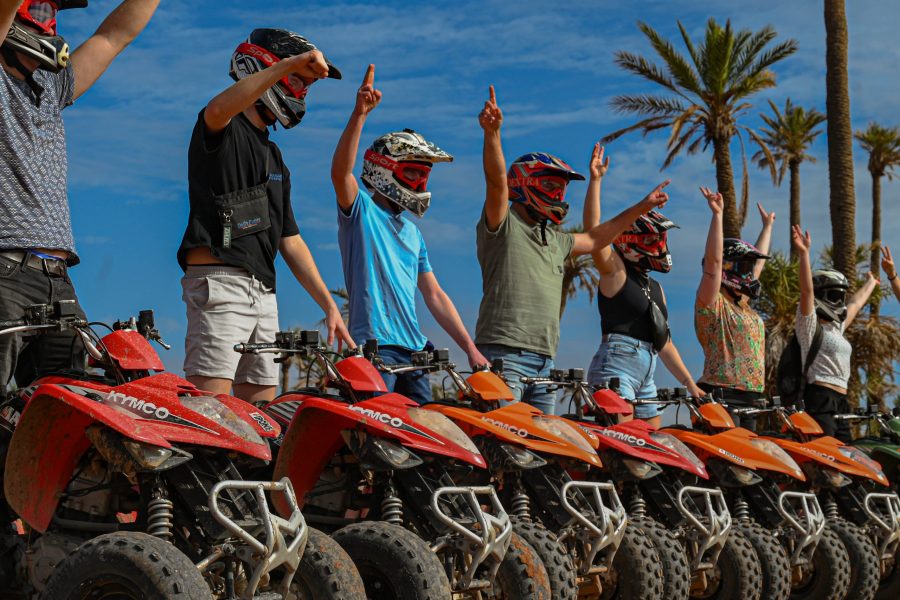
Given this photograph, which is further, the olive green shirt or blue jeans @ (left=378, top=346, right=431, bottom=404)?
the olive green shirt

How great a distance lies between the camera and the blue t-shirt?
→ 7035 millimetres

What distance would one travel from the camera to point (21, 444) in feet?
15.6

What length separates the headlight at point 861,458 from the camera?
31.5ft

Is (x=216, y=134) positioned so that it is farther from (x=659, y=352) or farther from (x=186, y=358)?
(x=659, y=352)

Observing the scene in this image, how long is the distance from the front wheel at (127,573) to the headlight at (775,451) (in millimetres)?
5229

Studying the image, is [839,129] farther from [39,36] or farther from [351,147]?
[39,36]

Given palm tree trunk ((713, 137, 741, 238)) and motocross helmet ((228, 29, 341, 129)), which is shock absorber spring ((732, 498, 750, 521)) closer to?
motocross helmet ((228, 29, 341, 129))

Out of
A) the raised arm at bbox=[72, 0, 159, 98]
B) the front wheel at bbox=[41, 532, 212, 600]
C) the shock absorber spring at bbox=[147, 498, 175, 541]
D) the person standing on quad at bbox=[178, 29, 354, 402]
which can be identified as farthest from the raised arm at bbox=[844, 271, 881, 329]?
the front wheel at bbox=[41, 532, 212, 600]

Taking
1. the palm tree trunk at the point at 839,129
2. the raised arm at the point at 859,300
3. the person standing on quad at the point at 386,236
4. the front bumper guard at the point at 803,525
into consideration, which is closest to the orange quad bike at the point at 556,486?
the person standing on quad at the point at 386,236

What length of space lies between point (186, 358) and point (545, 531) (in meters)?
1.85

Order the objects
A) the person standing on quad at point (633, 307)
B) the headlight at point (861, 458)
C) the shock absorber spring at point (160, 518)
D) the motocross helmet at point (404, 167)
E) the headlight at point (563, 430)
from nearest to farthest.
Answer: the shock absorber spring at point (160, 518), the headlight at point (563, 430), the motocross helmet at point (404, 167), the person standing on quad at point (633, 307), the headlight at point (861, 458)

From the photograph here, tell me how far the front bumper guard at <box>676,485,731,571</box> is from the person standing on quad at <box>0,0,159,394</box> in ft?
12.3

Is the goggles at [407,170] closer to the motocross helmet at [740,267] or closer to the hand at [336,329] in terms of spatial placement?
the hand at [336,329]

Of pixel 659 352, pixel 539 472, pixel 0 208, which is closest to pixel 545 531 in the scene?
pixel 539 472
